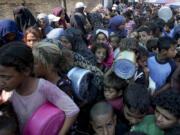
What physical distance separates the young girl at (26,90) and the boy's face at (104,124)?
439 millimetres

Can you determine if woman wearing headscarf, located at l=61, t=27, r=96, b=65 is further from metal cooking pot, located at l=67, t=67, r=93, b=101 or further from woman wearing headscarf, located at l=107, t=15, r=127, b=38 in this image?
woman wearing headscarf, located at l=107, t=15, r=127, b=38

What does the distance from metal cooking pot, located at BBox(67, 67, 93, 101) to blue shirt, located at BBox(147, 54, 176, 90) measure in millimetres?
1221

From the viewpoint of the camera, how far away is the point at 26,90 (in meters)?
1.12

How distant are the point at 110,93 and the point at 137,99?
0.44 m

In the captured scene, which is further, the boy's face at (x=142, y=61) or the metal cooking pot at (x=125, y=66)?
the boy's face at (x=142, y=61)

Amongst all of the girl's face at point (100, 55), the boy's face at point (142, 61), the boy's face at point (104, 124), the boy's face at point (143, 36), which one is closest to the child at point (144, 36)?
the boy's face at point (143, 36)

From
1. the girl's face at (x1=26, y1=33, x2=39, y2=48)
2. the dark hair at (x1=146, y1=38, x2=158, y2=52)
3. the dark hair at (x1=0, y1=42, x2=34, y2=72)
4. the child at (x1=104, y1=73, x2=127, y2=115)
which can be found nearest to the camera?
the dark hair at (x1=0, y1=42, x2=34, y2=72)

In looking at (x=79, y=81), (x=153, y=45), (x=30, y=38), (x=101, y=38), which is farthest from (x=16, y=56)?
(x=153, y=45)

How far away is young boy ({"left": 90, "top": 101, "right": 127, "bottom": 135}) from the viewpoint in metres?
1.52

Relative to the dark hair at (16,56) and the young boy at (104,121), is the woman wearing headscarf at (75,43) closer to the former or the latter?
the young boy at (104,121)

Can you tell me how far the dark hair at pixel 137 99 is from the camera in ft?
4.84

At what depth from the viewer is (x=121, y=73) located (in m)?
1.59

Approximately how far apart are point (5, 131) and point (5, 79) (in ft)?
1.12

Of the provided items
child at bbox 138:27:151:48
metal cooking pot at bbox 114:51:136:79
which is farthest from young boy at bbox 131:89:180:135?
child at bbox 138:27:151:48
